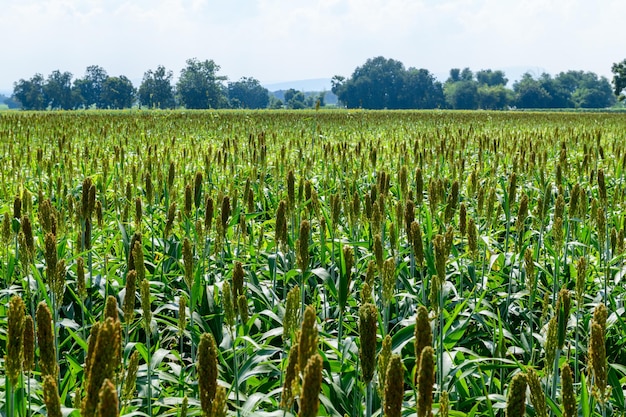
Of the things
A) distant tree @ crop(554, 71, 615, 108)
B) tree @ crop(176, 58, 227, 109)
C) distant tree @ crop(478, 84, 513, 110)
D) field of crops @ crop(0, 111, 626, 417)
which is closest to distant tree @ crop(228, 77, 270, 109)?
tree @ crop(176, 58, 227, 109)

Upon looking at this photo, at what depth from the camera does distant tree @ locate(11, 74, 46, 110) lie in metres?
144

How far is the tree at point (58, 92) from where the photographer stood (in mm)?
143875

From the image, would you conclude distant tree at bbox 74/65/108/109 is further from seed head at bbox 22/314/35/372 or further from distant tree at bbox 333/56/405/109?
seed head at bbox 22/314/35/372

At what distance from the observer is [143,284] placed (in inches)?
68.6

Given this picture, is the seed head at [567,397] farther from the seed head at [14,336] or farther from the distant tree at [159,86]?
the distant tree at [159,86]

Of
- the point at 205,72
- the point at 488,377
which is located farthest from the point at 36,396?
Result: the point at 205,72

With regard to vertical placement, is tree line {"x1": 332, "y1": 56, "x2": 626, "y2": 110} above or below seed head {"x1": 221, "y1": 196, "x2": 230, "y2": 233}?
above

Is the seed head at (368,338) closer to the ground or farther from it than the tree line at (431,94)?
closer to the ground

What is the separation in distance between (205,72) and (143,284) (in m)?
137

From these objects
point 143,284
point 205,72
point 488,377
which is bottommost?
point 488,377

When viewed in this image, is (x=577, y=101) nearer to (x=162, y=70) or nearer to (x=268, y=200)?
(x=162, y=70)

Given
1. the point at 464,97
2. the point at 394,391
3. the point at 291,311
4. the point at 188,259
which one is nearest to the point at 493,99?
the point at 464,97

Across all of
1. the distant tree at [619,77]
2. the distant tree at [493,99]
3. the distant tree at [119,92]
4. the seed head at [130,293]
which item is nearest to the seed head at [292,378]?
the seed head at [130,293]

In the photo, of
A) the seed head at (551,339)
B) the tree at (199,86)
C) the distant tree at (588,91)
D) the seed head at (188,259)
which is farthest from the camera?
the distant tree at (588,91)
